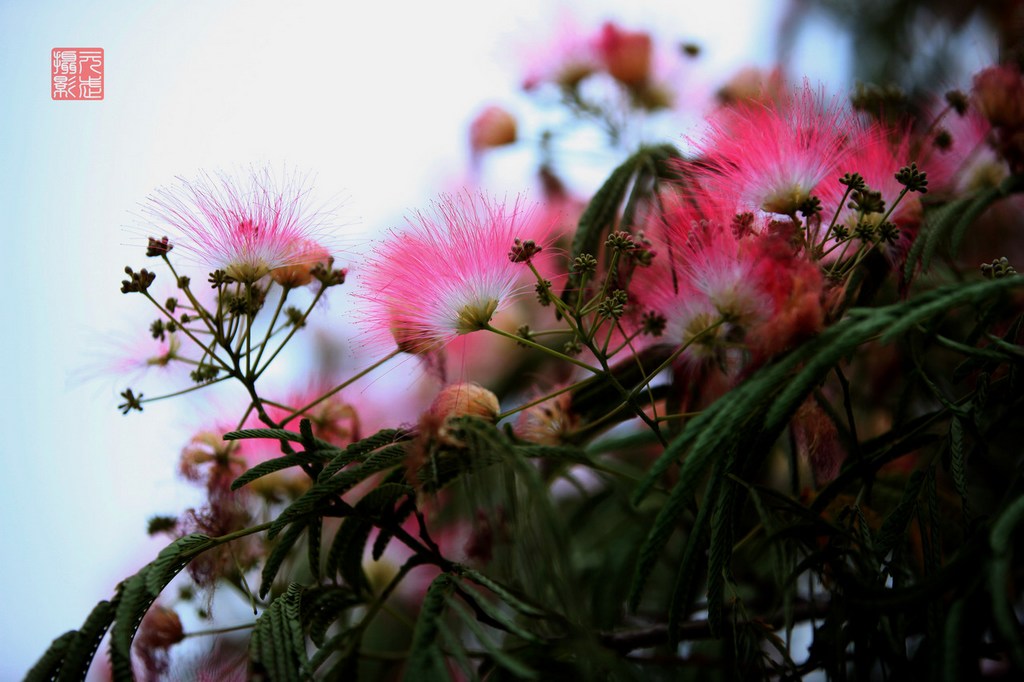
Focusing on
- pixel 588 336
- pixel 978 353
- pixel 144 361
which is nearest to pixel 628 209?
pixel 588 336

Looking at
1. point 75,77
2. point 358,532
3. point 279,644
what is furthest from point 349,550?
point 75,77

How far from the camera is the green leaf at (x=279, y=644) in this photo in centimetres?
57

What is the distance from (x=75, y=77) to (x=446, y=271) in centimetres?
80

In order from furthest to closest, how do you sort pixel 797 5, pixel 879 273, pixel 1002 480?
pixel 797 5, pixel 1002 480, pixel 879 273

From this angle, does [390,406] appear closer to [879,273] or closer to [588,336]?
[588,336]

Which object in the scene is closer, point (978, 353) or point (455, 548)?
point (978, 353)

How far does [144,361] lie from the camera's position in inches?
35.1

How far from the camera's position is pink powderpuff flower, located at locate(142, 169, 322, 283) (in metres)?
0.71

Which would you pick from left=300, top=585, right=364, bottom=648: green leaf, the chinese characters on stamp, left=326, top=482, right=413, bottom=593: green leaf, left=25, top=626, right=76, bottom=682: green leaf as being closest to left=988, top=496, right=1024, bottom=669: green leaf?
left=326, top=482, right=413, bottom=593: green leaf

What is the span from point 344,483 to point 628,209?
1.30 feet

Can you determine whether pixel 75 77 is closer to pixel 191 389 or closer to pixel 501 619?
pixel 191 389

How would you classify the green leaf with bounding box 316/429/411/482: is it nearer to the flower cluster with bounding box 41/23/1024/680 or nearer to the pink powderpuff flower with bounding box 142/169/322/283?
the flower cluster with bounding box 41/23/1024/680

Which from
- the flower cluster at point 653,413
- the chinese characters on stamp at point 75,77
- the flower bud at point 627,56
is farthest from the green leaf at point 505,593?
the chinese characters on stamp at point 75,77

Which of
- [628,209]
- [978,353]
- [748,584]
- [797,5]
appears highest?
[797,5]
